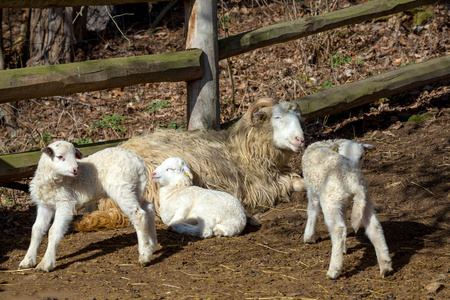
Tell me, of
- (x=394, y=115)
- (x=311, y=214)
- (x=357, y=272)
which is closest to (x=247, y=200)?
(x=311, y=214)

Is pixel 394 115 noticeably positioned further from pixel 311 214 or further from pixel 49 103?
pixel 49 103

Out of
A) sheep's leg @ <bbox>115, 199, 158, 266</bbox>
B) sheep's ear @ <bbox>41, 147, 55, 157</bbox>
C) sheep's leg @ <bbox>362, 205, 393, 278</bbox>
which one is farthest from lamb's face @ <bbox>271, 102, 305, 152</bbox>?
sheep's ear @ <bbox>41, 147, 55, 157</bbox>

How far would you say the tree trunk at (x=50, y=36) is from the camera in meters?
10.8

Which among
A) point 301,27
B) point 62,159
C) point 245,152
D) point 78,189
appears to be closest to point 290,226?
point 245,152

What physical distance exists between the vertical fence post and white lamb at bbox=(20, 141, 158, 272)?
2.11m

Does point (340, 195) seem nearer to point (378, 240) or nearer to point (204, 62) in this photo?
point (378, 240)

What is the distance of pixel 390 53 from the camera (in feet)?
34.3

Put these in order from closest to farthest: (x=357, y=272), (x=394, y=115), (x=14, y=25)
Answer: (x=357, y=272)
(x=394, y=115)
(x=14, y=25)

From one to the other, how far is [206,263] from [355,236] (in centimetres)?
143

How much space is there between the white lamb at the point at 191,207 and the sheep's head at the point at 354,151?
1169 mm

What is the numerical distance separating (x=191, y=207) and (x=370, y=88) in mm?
3945

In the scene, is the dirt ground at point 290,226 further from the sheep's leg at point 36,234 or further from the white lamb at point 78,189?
the white lamb at point 78,189

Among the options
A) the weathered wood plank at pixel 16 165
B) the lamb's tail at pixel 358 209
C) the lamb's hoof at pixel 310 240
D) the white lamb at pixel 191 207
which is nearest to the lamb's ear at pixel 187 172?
the white lamb at pixel 191 207

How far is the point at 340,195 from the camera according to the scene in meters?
3.94
